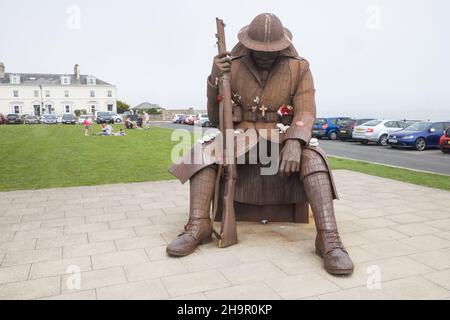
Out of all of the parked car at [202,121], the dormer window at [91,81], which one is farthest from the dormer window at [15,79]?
the parked car at [202,121]

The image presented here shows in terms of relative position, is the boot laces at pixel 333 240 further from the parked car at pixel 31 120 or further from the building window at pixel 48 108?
the building window at pixel 48 108

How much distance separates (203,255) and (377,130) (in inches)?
707

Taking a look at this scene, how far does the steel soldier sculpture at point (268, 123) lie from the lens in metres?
4.10

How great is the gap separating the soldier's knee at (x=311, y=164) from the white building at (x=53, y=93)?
218 feet

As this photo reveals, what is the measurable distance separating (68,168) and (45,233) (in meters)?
6.08

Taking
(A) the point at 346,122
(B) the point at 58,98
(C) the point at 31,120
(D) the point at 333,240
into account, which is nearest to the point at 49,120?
(C) the point at 31,120

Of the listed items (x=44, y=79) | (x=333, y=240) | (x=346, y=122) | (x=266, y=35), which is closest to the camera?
(x=333, y=240)

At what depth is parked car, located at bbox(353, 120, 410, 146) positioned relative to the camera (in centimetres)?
2016

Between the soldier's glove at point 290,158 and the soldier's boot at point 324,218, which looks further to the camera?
the soldier's glove at point 290,158

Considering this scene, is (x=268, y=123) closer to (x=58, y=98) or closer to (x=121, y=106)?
(x=58, y=98)

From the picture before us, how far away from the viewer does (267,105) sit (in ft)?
15.3

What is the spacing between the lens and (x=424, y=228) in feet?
16.4
